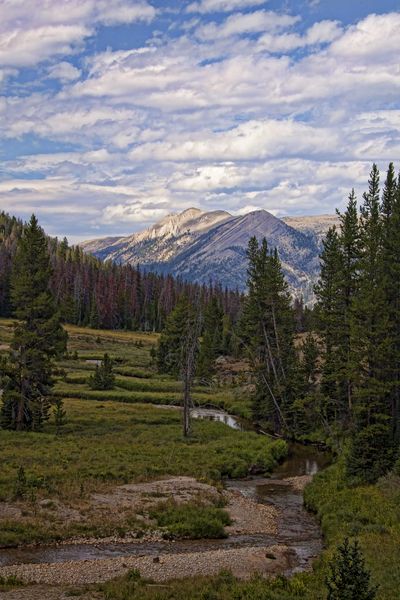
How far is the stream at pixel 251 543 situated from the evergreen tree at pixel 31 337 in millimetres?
18846

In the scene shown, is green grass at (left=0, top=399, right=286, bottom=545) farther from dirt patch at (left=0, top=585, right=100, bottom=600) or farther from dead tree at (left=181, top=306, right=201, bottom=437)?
dirt patch at (left=0, top=585, right=100, bottom=600)

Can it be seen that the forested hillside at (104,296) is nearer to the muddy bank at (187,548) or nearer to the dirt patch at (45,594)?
the muddy bank at (187,548)

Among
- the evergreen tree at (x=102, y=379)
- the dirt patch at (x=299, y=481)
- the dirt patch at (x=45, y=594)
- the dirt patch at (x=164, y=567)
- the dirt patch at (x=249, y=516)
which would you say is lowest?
the dirt patch at (x=299, y=481)

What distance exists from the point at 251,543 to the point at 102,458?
48.4 ft

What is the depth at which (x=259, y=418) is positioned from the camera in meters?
65.1

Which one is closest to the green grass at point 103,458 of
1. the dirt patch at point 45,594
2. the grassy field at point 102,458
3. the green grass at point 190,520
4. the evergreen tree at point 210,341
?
the grassy field at point 102,458

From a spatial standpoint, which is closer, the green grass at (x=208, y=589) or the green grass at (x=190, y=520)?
the green grass at (x=208, y=589)

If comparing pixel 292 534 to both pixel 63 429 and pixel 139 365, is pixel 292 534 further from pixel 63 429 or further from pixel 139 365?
pixel 139 365

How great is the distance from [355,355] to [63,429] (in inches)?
1014

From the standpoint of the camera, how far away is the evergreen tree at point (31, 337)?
47.5 meters

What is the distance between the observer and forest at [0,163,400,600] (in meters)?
24.5

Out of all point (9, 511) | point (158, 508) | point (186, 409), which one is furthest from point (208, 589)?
point (186, 409)

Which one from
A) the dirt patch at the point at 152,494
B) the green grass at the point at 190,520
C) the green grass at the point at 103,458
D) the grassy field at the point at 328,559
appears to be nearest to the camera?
the grassy field at the point at 328,559

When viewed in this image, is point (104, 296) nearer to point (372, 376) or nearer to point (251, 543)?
point (372, 376)
